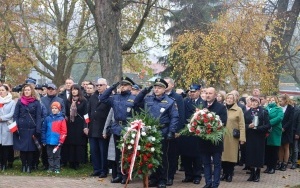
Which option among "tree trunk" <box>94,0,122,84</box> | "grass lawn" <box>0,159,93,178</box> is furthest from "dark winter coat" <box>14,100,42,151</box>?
"tree trunk" <box>94,0,122,84</box>

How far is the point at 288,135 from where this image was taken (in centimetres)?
1563

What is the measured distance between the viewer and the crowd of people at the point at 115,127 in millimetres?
11445

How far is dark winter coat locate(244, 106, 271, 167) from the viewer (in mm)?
13055

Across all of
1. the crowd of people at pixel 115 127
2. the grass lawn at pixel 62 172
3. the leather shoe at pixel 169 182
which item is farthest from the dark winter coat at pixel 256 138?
the grass lawn at pixel 62 172

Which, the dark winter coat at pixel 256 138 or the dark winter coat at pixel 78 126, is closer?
the dark winter coat at pixel 256 138

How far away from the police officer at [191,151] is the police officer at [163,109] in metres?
1.22

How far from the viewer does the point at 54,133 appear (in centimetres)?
1288

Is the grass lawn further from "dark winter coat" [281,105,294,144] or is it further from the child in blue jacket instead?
"dark winter coat" [281,105,294,144]

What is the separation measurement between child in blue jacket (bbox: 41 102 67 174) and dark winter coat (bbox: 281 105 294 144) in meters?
6.25

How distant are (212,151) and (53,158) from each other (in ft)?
12.9

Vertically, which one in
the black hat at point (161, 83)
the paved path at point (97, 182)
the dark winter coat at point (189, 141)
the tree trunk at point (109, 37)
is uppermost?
the tree trunk at point (109, 37)

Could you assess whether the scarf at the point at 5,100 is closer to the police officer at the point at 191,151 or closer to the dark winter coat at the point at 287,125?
the police officer at the point at 191,151

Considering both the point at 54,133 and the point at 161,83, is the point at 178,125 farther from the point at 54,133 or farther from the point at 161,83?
the point at 54,133

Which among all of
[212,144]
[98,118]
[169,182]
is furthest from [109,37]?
[212,144]
